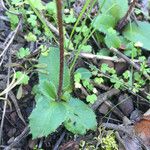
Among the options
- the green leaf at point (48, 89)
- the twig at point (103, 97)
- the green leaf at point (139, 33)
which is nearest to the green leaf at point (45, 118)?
the green leaf at point (48, 89)

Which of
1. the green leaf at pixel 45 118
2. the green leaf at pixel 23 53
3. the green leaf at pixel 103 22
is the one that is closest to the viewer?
the green leaf at pixel 45 118

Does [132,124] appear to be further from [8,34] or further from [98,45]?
[8,34]

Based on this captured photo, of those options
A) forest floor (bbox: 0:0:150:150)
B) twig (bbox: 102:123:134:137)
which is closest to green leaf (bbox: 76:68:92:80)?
forest floor (bbox: 0:0:150:150)

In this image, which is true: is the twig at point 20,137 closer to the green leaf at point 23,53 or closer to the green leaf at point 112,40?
the green leaf at point 23,53

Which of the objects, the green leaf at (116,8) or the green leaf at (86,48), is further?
the green leaf at (116,8)

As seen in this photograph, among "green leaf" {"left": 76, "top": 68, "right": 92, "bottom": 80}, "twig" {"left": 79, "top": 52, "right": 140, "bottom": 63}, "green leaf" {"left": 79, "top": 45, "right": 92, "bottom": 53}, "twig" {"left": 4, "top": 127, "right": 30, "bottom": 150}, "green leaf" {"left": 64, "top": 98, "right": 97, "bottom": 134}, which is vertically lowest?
"twig" {"left": 4, "top": 127, "right": 30, "bottom": 150}

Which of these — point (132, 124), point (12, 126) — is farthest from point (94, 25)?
point (12, 126)

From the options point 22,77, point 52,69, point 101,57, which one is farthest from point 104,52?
point 22,77

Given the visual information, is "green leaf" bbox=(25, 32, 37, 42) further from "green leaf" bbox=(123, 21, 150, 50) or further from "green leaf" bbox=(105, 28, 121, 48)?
"green leaf" bbox=(123, 21, 150, 50)
